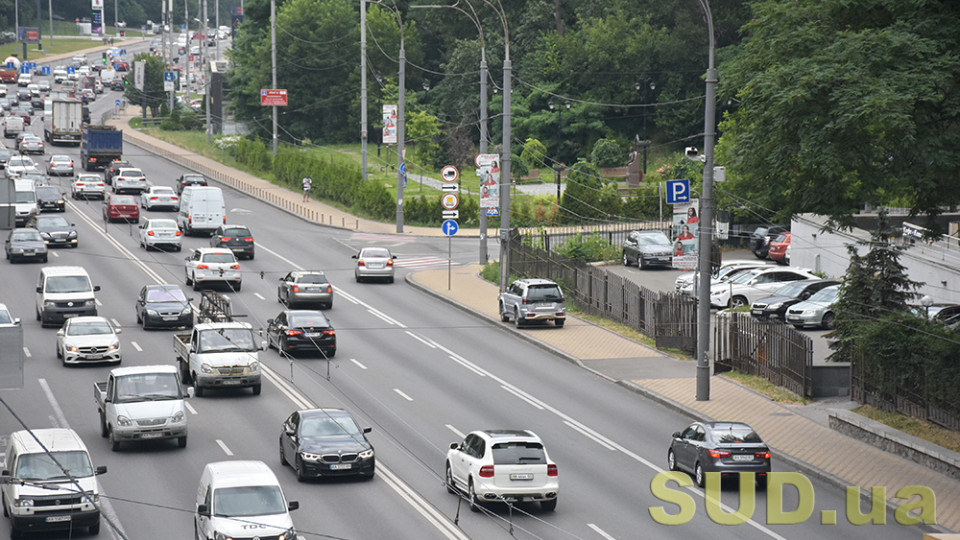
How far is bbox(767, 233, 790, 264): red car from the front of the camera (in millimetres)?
56844

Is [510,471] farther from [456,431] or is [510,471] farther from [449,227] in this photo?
[449,227]

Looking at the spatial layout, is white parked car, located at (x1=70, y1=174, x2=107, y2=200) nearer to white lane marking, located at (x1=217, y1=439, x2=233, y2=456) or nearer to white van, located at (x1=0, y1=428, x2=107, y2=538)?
white lane marking, located at (x1=217, y1=439, x2=233, y2=456)

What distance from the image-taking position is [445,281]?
5300 centimetres

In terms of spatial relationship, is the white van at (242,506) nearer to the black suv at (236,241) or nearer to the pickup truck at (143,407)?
the pickup truck at (143,407)

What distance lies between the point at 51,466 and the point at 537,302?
23541 mm

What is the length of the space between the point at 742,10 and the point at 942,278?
5134 centimetres

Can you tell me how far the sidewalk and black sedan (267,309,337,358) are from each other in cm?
742

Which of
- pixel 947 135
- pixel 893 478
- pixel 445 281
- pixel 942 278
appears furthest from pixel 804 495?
pixel 445 281

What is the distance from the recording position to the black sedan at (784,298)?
143 ft

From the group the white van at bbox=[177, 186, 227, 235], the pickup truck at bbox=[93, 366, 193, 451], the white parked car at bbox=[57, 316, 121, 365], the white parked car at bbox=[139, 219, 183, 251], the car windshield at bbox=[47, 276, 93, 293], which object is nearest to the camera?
the pickup truck at bbox=[93, 366, 193, 451]

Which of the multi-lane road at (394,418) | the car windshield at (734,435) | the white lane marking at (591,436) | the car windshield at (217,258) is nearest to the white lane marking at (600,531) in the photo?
the multi-lane road at (394,418)

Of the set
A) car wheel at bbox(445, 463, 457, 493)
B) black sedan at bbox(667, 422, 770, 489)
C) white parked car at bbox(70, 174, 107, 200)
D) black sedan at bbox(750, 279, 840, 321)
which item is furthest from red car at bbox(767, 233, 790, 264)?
white parked car at bbox(70, 174, 107, 200)

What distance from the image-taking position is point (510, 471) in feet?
75.6

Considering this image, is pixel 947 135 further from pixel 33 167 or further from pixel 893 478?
pixel 33 167
